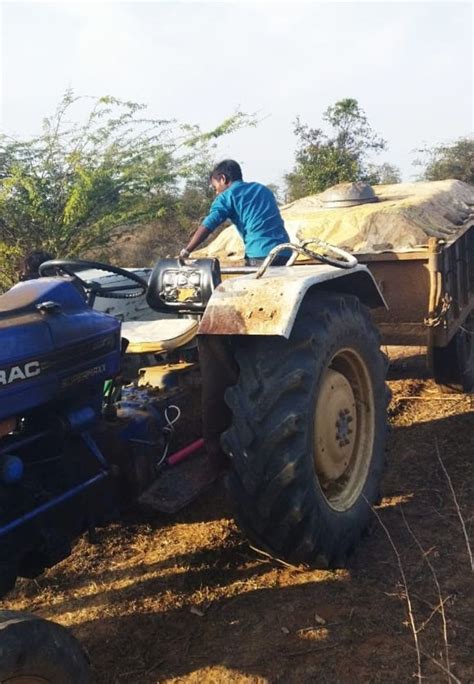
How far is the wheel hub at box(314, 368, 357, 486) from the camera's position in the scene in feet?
9.28


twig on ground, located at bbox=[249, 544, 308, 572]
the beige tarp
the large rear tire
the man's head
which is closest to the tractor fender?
the large rear tire

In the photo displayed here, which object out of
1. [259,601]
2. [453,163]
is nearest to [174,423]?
[259,601]

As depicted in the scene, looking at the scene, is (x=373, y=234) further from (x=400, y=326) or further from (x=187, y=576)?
(x=187, y=576)

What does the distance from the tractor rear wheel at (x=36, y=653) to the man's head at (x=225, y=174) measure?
2.99 m

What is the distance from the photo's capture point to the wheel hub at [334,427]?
2828 mm

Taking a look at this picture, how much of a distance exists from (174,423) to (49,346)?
103 centimetres

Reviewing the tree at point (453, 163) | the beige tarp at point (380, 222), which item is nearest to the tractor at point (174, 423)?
the beige tarp at point (380, 222)

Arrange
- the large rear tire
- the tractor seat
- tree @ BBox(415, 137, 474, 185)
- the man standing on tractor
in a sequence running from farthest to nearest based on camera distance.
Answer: tree @ BBox(415, 137, 474, 185), the man standing on tractor, the tractor seat, the large rear tire

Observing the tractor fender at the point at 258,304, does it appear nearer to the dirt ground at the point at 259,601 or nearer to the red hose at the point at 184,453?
the red hose at the point at 184,453

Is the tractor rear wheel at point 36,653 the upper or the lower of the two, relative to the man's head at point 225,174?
lower

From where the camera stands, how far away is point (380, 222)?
5328 mm

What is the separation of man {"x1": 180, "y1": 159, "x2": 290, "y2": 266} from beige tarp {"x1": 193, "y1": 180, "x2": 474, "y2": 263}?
1103 millimetres

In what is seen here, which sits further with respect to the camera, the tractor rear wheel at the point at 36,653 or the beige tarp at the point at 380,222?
the beige tarp at the point at 380,222

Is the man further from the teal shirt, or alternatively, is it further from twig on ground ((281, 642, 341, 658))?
twig on ground ((281, 642, 341, 658))
